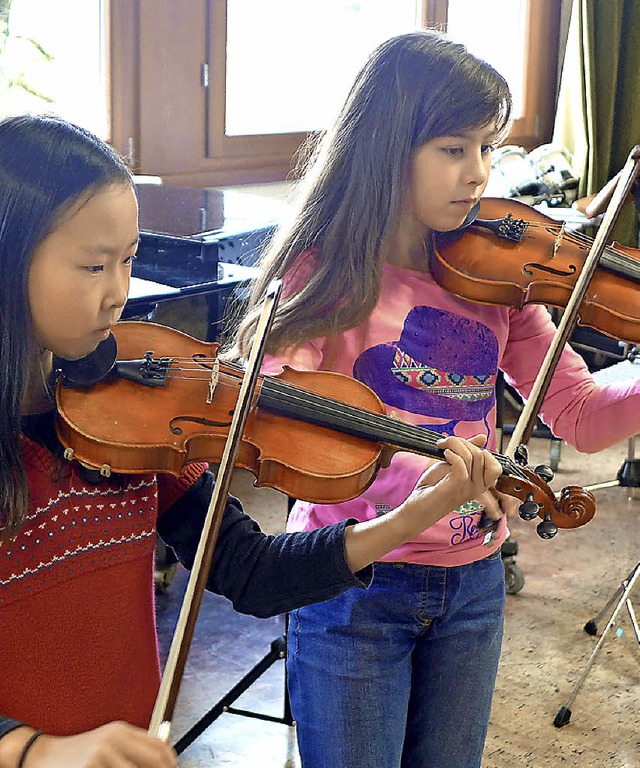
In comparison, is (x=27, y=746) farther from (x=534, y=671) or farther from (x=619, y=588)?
(x=619, y=588)

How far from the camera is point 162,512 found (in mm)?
1043

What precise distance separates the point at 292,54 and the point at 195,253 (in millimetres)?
1969

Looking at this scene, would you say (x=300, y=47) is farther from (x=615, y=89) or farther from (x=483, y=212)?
(x=483, y=212)

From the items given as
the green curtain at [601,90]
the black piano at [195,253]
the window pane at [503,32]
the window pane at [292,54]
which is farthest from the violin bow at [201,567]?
the window pane at [503,32]

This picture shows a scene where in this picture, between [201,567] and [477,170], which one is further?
[477,170]

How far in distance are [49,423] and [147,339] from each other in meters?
0.21

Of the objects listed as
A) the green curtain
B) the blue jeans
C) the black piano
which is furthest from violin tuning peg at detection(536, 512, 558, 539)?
the green curtain

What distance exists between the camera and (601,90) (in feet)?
14.6

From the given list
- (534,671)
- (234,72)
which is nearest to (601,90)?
(234,72)

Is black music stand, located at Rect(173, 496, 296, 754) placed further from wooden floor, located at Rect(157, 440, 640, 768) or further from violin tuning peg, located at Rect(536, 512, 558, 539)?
violin tuning peg, located at Rect(536, 512, 558, 539)

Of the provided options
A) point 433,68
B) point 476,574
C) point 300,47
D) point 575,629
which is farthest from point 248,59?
point 476,574

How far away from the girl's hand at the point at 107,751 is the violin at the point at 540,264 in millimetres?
793

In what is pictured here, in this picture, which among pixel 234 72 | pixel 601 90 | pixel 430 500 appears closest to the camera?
pixel 430 500

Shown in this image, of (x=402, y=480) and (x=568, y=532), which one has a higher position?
(x=402, y=480)
